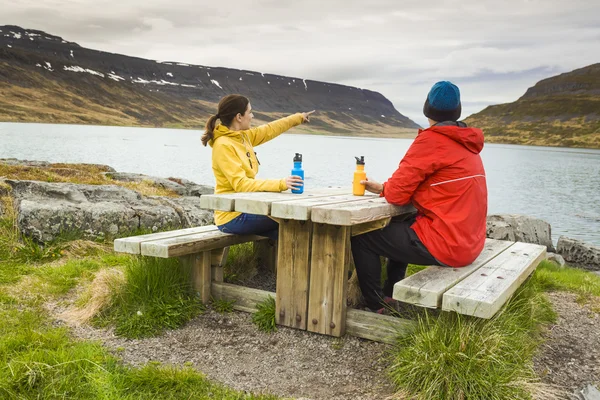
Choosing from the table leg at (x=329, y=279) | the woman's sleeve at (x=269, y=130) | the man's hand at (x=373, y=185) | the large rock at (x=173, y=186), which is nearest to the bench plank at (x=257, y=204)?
the table leg at (x=329, y=279)

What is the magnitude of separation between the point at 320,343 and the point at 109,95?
196 metres

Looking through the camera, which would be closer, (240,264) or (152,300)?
(152,300)

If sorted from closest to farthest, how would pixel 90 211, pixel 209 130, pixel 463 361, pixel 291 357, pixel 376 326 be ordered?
pixel 463 361, pixel 291 357, pixel 376 326, pixel 209 130, pixel 90 211

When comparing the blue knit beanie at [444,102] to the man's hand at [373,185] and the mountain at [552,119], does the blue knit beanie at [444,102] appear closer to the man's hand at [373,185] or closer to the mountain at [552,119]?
the man's hand at [373,185]

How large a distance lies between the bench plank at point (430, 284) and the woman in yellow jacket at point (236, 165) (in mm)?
1392

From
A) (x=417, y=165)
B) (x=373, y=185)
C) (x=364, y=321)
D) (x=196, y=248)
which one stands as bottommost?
(x=364, y=321)

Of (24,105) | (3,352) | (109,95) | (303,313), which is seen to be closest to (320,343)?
(303,313)

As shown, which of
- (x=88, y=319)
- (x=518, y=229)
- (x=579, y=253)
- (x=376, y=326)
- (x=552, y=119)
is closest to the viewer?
(x=376, y=326)

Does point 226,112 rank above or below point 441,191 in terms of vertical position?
above

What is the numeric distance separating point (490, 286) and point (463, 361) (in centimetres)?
63

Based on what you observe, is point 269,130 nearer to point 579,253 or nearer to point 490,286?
point 490,286

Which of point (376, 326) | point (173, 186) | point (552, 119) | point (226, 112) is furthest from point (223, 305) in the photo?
point (552, 119)

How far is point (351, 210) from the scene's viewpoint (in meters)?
3.67

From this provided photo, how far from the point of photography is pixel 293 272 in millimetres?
4531
